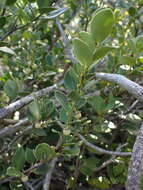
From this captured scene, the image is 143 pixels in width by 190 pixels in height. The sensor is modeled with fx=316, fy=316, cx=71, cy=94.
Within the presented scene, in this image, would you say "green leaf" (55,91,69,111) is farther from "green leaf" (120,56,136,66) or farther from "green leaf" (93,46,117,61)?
"green leaf" (120,56,136,66)

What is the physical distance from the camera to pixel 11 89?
1.03m

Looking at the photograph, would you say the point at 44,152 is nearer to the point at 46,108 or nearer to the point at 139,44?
the point at 46,108

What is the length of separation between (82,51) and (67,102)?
0.59 ft

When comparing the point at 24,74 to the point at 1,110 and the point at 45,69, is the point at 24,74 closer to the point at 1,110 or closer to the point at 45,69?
the point at 45,69

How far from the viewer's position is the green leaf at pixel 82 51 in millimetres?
694

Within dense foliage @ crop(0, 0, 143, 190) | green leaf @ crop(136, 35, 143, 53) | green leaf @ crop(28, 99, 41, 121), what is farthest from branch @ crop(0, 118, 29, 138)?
green leaf @ crop(136, 35, 143, 53)

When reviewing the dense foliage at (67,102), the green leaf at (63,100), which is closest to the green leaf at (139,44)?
the dense foliage at (67,102)

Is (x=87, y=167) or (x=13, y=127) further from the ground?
(x=13, y=127)

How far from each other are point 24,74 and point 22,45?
186 mm

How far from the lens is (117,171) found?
1121 millimetres

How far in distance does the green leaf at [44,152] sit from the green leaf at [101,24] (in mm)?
313

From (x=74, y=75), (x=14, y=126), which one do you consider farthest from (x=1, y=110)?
(x=74, y=75)

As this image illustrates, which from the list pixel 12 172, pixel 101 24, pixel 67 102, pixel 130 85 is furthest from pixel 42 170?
pixel 101 24

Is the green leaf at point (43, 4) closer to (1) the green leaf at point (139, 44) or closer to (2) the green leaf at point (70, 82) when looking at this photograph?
(2) the green leaf at point (70, 82)
